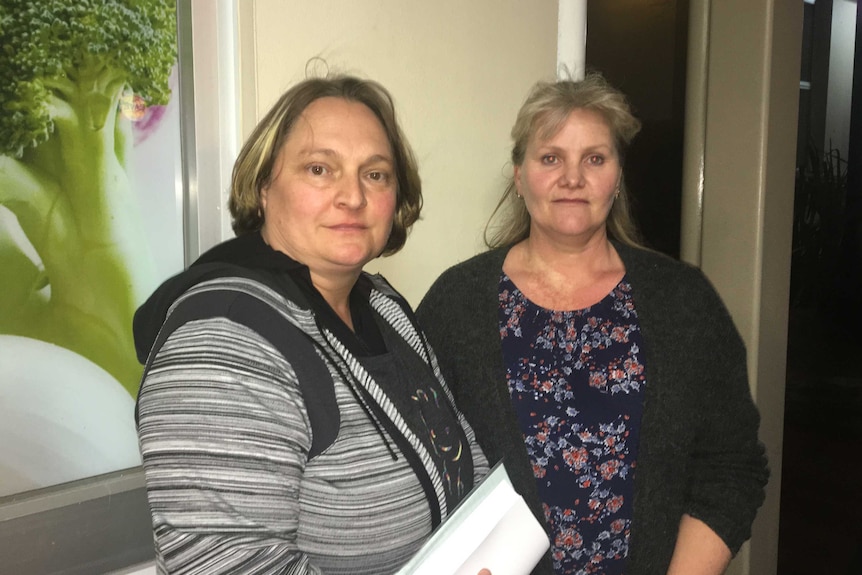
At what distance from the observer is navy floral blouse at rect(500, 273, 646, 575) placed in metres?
1.36

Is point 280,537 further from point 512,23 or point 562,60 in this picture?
point 562,60

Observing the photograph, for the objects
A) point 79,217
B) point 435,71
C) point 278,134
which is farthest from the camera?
Result: point 435,71

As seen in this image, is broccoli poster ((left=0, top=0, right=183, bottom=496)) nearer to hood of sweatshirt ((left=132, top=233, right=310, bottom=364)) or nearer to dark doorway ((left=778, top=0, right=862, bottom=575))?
hood of sweatshirt ((left=132, top=233, right=310, bottom=364))

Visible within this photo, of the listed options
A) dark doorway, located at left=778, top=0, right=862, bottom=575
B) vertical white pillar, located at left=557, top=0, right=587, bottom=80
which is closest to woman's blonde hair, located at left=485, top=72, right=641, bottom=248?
vertical white pillar, located at left=557, top=0, right=587, bottom=80

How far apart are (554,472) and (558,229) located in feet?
1.69

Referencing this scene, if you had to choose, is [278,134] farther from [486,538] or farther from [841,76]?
[841,76]

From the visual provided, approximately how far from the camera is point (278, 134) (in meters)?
1.13

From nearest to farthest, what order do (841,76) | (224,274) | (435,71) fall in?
(224,274) < (435,71) < (841,76)

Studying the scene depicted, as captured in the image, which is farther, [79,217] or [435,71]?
[435,71]

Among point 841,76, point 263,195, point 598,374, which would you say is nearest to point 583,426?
point 598,374

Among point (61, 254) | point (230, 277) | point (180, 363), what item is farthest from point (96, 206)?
point (180, 363)

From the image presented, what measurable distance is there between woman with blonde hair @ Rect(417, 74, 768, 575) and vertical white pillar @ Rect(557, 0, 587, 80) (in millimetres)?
615

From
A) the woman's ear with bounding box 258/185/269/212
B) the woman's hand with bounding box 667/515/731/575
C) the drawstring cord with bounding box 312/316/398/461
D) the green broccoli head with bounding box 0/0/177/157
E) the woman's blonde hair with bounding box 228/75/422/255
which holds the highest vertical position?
the green broccoli head with bounding box 0/0/177/157

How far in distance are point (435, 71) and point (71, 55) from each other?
88 centimetres
